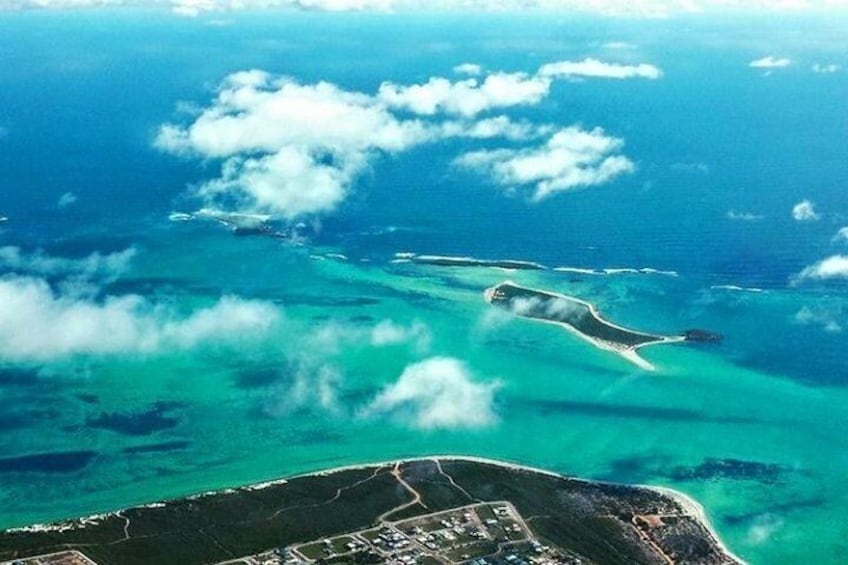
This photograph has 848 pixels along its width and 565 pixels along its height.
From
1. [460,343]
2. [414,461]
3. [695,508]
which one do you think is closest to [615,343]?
[460,343]

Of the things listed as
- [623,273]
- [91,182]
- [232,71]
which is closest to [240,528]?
[623,273]

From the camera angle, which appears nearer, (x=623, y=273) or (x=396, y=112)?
(x=623, y=273)

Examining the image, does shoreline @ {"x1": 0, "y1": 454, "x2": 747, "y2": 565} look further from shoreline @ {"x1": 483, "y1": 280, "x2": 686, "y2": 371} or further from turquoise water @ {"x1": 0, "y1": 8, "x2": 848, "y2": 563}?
shoreline @ {"x1": 483, "y1": 280, "x2": 686, "y2": 371}

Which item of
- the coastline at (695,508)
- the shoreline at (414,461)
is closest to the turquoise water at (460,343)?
the coastline at (695,508)

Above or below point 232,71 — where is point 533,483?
below

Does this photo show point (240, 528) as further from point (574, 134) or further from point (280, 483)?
point (574, 134)

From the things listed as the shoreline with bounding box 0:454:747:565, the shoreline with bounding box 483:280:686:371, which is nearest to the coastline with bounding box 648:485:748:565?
the shoreline with bounding box 0:454:747:565
